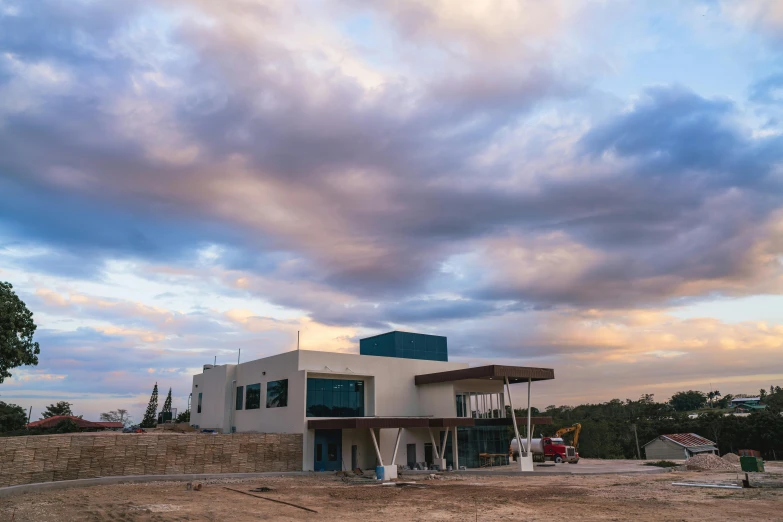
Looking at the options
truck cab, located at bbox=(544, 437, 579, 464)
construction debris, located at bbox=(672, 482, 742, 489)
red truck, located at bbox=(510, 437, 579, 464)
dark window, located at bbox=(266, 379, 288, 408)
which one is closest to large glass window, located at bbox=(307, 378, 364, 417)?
dark window, located at bbox=(266, 379, 288, 408)

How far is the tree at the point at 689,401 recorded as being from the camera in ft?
561

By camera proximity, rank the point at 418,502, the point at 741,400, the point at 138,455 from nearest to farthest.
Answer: the point at 418,502, the point at 138,455, the point at 741,400

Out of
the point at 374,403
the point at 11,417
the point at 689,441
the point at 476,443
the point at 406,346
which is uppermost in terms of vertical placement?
the point at 406,346

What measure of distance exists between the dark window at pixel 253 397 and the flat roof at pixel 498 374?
564 inches

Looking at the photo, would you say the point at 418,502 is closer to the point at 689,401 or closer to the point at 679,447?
the point at 679,447

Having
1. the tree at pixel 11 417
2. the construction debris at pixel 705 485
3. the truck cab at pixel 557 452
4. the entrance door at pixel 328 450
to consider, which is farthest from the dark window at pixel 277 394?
the tree at pixel 11 417

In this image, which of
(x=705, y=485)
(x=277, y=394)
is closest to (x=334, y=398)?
(x=277, y=394)

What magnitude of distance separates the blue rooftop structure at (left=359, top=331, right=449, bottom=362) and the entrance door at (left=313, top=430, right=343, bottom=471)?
413 inches

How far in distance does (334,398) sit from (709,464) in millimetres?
27711

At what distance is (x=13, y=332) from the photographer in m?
37.1

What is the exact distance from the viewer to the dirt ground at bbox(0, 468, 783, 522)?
19.3 m

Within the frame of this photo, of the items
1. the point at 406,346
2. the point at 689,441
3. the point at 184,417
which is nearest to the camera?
the point at 406,346

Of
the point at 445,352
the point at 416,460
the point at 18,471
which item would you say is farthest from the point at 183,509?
the point at 445,352

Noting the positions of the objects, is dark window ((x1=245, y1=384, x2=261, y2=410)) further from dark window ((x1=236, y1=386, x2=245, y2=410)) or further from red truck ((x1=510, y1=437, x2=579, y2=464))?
red truck ((x1=510, y1=437, x2=579, y2=464))
